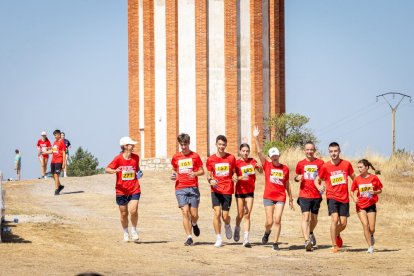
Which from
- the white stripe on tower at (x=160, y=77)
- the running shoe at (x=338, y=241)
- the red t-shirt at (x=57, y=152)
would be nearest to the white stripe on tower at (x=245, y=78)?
the white stripe on tower at (x=160, y=77)

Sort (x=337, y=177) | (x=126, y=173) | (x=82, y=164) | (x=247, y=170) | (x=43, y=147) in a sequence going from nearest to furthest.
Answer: (x=337, y=177) → (x=126, y=173) → (x=247, y=170) → (x=43, y=147) → (x=82, y=164)

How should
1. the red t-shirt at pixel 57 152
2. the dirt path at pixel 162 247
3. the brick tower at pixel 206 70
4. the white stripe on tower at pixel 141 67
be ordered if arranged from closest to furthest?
the dirt path at pixel 162 247 < the red t-shirt at pixel 57 152 < the brick tower at pixel 206 70 < the white stripe on tower at pixel 141 67

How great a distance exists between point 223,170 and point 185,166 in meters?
0.79

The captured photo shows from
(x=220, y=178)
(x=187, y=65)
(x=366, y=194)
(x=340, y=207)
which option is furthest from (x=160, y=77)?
(x=366, y=194)

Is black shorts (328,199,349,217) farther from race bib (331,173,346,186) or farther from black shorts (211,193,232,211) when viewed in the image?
black shorts (211,193,232,211)

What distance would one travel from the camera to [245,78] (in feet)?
157

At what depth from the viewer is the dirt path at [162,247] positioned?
1705 cm

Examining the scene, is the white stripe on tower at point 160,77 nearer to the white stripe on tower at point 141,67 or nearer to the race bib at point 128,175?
the white stripe on tower at point 141,67

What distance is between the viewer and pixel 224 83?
47.2 meters

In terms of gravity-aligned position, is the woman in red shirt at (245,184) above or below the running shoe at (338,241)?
above

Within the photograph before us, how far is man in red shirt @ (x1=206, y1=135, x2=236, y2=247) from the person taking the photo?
20.5 metres

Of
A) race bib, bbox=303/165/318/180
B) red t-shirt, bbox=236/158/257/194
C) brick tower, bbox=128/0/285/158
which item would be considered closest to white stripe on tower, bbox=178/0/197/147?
brick tower, bbox=128/0/285/158

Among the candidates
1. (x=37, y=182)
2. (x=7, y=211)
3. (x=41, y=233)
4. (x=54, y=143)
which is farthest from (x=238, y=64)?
(x=41, y=233)

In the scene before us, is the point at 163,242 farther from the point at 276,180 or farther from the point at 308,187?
the point at 308,187
